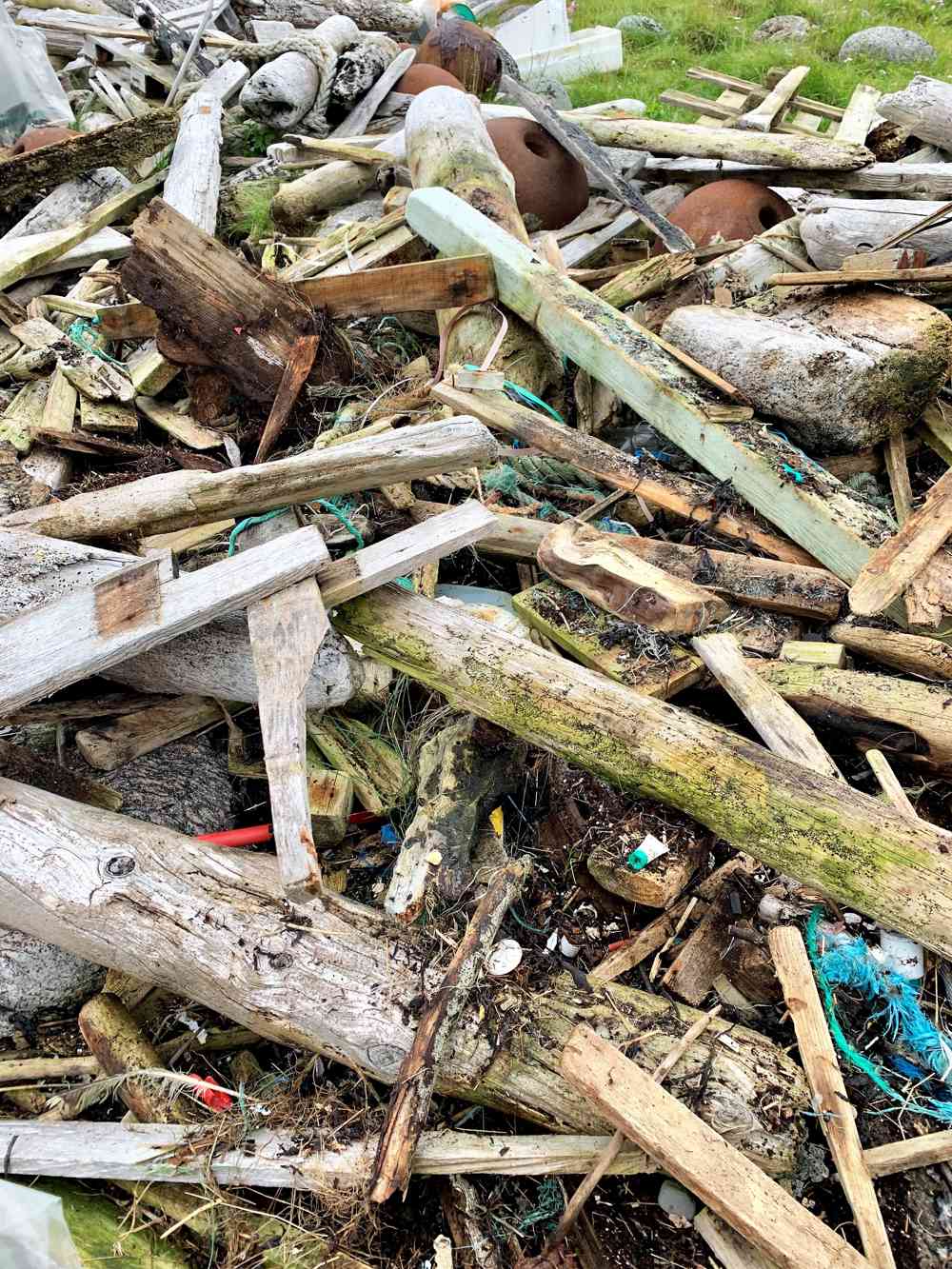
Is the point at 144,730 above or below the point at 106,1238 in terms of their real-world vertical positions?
above

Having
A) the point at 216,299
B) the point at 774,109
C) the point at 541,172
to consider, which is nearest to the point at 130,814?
the point at 216,299

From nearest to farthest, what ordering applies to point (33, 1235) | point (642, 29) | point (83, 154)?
point (33, 1235)
point (83, 154)
point (642, 29)

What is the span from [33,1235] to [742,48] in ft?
39.6

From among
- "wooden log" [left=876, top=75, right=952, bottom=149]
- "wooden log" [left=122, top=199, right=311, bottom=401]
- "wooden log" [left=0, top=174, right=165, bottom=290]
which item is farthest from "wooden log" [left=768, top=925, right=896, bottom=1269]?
"wooden log" [left=0, top=174, right=165, bottom=290]

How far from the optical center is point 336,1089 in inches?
108

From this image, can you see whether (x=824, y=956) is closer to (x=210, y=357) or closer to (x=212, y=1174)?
(x=212, y=1174)

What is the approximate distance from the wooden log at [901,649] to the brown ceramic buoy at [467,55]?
22.3 ft

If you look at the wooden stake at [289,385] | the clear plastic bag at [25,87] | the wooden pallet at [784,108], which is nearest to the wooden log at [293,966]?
the wooden stake at [289,385]

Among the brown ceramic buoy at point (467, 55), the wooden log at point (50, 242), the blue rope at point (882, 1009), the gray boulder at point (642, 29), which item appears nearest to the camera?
the blue rope at point (882, 1009)

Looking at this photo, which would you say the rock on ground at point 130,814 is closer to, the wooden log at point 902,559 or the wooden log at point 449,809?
the wooden log at point 449,809

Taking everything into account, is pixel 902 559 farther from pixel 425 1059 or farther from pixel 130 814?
pixel 130 814

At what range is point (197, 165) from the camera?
264 inches

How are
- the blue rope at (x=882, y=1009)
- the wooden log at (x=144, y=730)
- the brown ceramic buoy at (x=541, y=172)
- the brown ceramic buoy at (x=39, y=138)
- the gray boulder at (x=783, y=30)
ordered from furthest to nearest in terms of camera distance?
the gray boulder at (x=783, y=30)
the brown ceramic buoy at (x=39, y=138)
the brown ceramic buoy at (x=541, y=172)
the wooden log at (x=144, y=730)
the blue rope at (x=882, y=1009)

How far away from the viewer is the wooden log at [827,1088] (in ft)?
7.37
